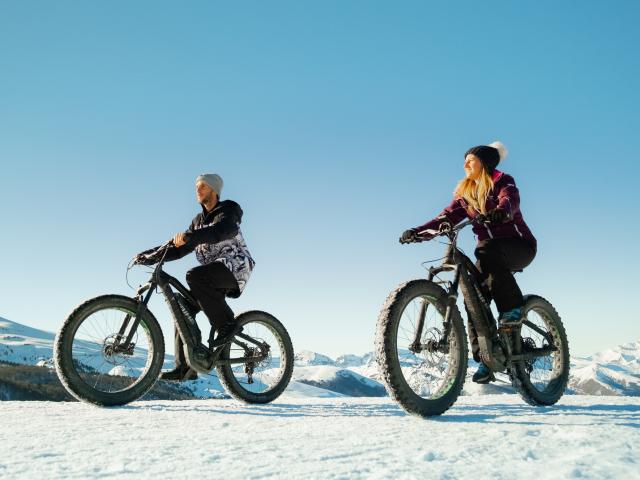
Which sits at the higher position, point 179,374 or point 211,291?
point 211,291

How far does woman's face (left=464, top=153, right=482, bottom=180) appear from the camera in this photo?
586 cm

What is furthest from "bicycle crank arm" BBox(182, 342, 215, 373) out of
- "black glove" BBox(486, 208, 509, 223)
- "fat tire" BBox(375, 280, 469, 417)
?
"black glove" BBox(486, 208, 509, 223)

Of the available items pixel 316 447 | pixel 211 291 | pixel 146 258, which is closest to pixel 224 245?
pixel 211 291

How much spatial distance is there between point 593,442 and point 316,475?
1742 millimetres

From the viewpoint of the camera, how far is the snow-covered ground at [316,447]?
2.20 metres

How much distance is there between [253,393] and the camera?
6.82m

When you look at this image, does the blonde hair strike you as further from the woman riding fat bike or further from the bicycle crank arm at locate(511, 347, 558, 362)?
the bicycle crank arm at locate(511, 347, 558, 362)

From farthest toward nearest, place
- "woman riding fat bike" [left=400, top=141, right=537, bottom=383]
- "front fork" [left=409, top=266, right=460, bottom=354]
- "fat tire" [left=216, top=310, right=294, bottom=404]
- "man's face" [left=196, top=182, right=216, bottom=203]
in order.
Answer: "man's face" [left=196, top=182, right=216, bottom=203] < "fat tire" [left=216, top=310, right=294, bottom=404] < "woman riding fat bike" [left=400, top=141, right=537, bottom=383] < "front fork" [left=409, top=266, right=460, bottom=354]

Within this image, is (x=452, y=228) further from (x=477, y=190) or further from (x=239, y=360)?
(x=239, y=360)

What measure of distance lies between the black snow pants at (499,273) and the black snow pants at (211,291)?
3100 millimetres

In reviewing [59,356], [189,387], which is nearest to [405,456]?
[59,356]

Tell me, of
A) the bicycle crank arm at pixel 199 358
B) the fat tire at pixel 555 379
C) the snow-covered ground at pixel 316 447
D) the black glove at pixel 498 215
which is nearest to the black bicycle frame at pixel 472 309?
the black glove at pixel 498 215

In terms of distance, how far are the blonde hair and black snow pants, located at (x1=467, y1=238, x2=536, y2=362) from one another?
430mm

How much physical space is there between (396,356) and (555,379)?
3.18 m
